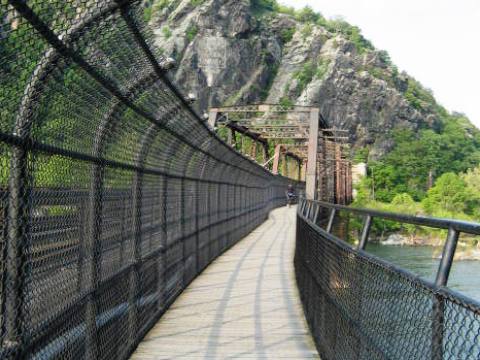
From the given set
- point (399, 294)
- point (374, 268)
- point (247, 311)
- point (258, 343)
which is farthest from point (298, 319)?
point (399, 294)

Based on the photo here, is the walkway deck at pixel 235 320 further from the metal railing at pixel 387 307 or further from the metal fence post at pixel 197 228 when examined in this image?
the metal railing at pixel 387 307

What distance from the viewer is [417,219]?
2928mm

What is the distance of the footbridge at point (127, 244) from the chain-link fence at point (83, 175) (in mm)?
12

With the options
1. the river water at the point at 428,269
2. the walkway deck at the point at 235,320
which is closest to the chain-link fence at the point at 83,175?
the walkway deck at the point at 235,320

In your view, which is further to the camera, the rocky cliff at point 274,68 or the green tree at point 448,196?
the rocky cliff at point 274,68

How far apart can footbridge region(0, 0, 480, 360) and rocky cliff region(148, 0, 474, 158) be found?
335ft

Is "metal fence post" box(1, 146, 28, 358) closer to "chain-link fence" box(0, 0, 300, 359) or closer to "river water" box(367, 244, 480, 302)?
"chain-link fence" box(0, 0, 300, 359)

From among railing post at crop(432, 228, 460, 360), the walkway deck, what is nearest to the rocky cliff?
the walkway deck

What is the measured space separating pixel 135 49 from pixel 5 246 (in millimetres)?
1949

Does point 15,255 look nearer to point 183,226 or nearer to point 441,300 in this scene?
point 441,300

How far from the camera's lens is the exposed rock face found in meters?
115

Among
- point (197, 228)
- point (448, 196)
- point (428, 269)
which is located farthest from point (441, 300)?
point (448, 196)

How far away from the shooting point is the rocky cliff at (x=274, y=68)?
115 meters

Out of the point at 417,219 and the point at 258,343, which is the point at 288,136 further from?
the point at 417,219
